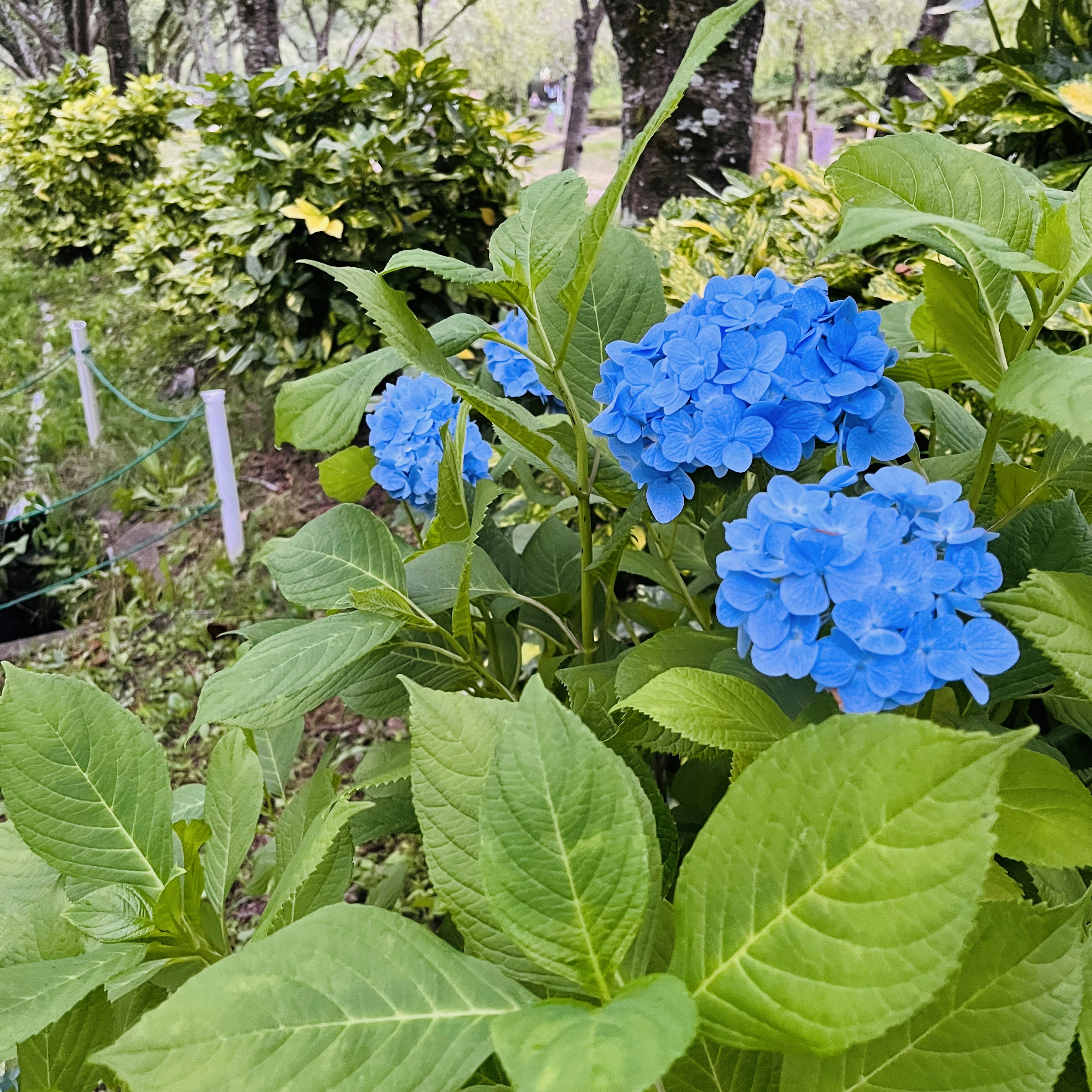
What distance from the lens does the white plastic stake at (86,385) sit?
4.10 meters

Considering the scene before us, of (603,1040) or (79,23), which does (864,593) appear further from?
(79,23)

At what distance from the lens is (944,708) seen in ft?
2.06

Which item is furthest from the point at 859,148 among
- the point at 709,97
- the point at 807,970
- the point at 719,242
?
the point at 709,97

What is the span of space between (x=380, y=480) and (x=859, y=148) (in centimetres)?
61

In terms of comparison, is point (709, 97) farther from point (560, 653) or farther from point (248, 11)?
point (248, 11)

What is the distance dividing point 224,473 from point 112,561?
471 millimetres

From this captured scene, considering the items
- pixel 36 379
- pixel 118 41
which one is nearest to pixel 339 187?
pixel 36 379

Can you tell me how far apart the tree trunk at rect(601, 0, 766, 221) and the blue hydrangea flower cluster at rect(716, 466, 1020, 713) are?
254 cm

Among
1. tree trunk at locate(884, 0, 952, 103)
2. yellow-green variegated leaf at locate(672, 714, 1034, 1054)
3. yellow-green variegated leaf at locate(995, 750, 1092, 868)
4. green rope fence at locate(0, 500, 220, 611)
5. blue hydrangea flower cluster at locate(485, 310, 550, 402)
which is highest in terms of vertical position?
tree trunk at locate(884, 0, 952, 103)

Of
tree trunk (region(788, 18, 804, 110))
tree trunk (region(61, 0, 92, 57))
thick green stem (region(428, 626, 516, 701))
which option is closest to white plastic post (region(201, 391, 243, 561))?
thick green stem (region(428, 626, 516, 701))

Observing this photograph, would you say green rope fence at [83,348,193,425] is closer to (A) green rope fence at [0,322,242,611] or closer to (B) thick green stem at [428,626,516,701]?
(A) green rope fence at [0,322,242,611]

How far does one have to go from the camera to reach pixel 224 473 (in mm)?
3107

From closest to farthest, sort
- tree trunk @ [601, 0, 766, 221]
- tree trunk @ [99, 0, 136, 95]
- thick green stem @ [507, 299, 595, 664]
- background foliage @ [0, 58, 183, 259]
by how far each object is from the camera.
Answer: thick green stem @ [507, 299, 595, 664] → tree trunk @ [601, 0, 766, 221] → background foliage @ [0, 58, 183, 259] → tree trunk @ [99, 0, 136, 95]

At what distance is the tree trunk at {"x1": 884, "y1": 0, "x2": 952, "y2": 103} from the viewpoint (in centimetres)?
575
